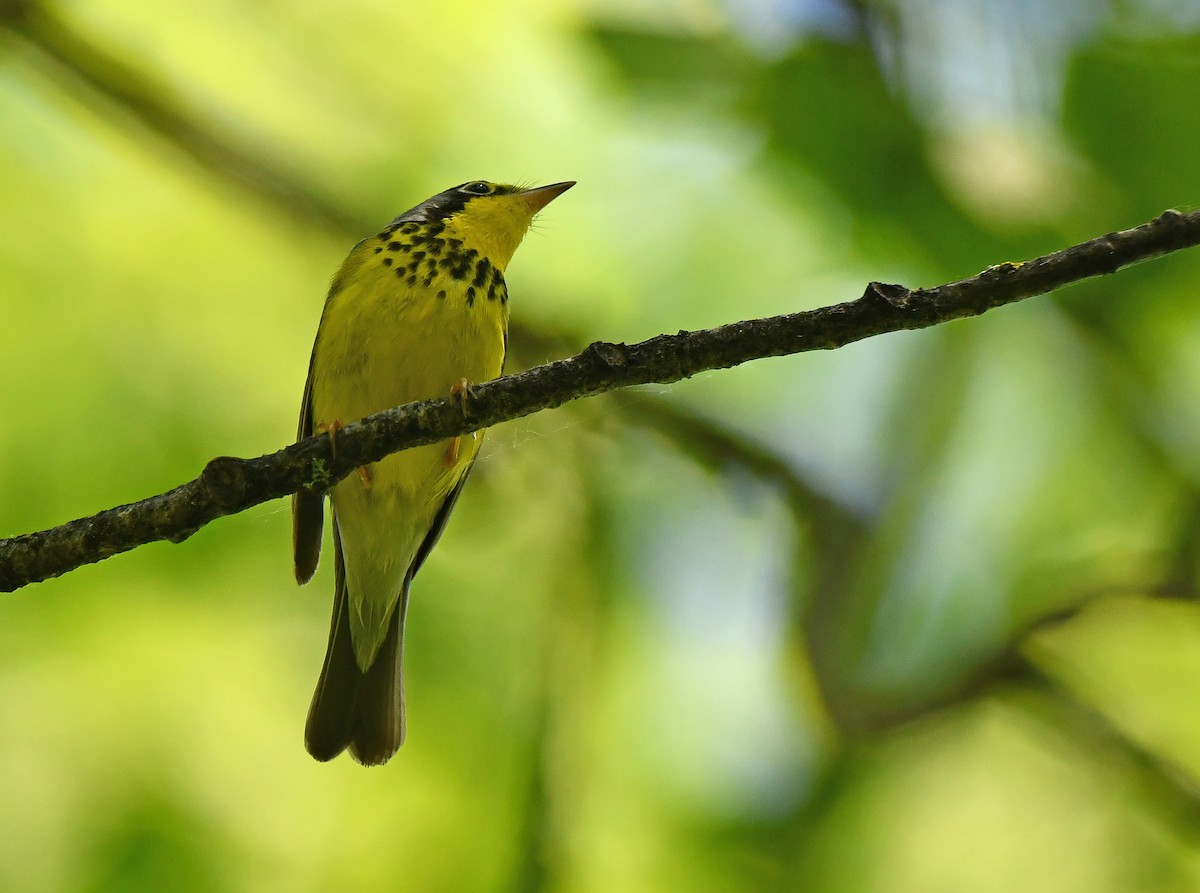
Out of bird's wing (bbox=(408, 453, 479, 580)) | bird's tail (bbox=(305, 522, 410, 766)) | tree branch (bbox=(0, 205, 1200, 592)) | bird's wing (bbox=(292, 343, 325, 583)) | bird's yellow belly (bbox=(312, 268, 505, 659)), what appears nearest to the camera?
tree branch (bbox=(0, 205, 1200, 592))

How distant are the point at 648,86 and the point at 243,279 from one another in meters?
2.97

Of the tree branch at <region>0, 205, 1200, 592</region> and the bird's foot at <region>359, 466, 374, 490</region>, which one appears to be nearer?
the tree branch at <region>0, 205, 1200, 592</region>

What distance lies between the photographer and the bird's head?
536cm

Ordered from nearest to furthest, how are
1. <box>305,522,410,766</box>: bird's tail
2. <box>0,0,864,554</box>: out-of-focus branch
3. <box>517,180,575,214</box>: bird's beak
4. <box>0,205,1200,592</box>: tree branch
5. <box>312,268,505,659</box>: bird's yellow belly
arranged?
<box>0,205,1200,592</box>: tree branch → <box>312,268,505,659</box>: bird's yellow belly → <box>305,522,410,766</box>: bird's tail → <box>517,180,575,214</box>: bird's beak → <box>0,0,864,554</box>: out-of-focus branch

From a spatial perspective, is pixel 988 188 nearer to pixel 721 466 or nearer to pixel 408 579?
pixel 721 466

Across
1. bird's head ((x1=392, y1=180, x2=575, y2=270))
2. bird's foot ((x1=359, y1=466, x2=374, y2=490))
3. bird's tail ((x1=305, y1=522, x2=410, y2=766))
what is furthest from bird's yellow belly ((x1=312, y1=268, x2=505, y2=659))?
bird's head ((x1=392, y1=180, x2=575, y2=270))

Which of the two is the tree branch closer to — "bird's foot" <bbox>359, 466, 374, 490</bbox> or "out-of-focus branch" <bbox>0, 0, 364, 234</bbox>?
"bird's foot" <bbox>359, 466, 374, 490</bbox>

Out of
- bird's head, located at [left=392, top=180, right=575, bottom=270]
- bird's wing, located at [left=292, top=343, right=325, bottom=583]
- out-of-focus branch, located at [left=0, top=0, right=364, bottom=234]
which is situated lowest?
bird's wing, located at [left=292, top=343, right=325, bottom=583]

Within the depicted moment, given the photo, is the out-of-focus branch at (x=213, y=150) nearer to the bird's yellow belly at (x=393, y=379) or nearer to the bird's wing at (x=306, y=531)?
the bird's yellow belly at (x=393, y=379)

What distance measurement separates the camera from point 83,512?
5.77 meters

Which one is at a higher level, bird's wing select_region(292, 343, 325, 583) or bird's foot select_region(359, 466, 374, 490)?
bird's foot select_region(359, 466, 374, 490)

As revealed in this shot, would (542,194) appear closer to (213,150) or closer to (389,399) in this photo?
(389,399)

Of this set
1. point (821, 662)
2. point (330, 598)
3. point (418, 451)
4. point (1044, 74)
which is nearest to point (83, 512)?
point (330, 598)

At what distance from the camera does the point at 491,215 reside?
551 centimetres
